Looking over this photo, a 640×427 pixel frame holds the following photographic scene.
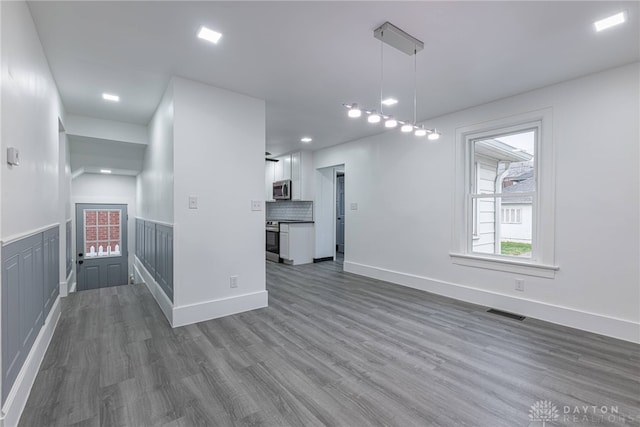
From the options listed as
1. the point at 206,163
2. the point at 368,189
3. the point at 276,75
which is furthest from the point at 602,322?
the point at 206,163

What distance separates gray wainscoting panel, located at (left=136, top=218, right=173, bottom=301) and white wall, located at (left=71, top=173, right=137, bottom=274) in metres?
2.76

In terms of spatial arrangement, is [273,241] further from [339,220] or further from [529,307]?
[529,307]

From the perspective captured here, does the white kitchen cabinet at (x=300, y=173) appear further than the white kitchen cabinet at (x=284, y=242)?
Yes

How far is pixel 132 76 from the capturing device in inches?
117

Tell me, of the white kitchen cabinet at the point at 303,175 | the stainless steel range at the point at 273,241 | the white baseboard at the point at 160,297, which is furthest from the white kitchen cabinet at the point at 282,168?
the white baseboard at the point at 160,297

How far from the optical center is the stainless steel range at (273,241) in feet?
22.1

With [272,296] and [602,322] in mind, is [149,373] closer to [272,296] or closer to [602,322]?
[272,296]

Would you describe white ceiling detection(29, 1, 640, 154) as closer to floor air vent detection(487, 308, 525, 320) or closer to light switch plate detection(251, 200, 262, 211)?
light switch plate detection(251, 200, 262, 211)

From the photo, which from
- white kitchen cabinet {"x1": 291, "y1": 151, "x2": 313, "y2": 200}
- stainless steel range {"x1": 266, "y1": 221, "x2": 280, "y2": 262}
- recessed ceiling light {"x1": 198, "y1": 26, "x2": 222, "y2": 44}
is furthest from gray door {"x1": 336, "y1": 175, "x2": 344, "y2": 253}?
recessed ceiling light {"x1": 198, "y1": 26, "x2": 222, "y2": 44}

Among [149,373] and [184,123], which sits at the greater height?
[184,123]

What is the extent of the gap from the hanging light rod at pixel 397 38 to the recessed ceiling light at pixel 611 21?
1240 mm

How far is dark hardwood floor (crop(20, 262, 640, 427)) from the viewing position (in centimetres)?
171

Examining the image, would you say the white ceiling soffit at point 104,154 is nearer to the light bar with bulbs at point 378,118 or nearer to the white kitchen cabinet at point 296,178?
the white kitchen cabinet at point 296,178

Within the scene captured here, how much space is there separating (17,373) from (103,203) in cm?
624
